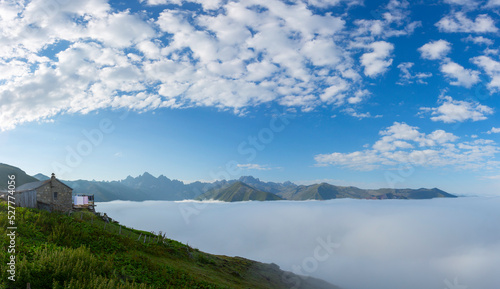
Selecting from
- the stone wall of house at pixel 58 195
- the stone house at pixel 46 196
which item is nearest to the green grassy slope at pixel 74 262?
the stone house at pixel 46 196

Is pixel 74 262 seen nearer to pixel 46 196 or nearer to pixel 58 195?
pixel 46 196

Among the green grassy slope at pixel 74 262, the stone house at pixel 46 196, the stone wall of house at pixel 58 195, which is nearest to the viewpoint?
the green grassy slope at pixel 74 262

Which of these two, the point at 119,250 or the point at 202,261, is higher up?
the point at 119,250

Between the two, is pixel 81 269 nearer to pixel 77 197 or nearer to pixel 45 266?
pixel 45 266

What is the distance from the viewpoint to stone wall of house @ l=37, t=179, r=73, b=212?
181 ft

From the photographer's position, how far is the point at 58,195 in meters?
58.6

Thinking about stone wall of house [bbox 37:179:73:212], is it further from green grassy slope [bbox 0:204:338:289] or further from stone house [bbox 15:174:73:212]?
green grassy slope [bbox 0:204:338:289]

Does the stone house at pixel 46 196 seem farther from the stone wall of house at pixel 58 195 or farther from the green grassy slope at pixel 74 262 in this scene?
the green grassy slope at pixel 74 262

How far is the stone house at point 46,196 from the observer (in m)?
49.3

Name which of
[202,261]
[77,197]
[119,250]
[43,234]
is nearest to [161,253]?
[119,250]

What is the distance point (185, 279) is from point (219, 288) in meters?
5.19

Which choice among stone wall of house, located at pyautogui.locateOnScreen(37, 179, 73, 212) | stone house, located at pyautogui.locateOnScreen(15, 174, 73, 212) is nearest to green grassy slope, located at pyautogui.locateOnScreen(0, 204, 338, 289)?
stone house, located at pyautogui.locateOnScreen(15, 174, 73, 212)

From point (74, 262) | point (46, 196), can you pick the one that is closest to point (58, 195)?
point (46, 196)

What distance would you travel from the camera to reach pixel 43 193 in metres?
55.7
